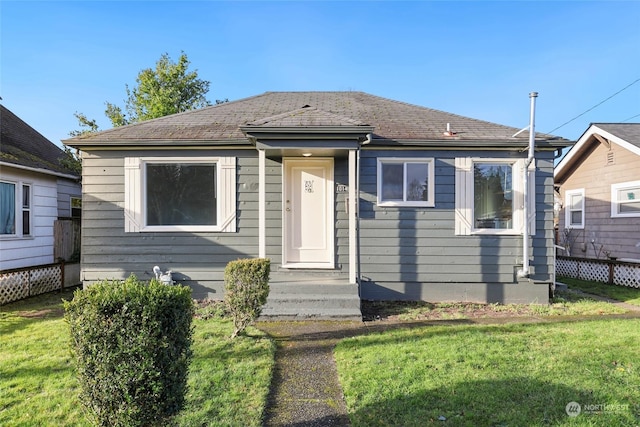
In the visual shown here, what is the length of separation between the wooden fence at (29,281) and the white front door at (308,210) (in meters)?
5.62

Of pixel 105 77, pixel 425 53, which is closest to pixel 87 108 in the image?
pixel 105 77

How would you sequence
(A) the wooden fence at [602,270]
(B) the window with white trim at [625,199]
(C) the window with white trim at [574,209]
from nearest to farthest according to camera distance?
1. (A) the wooden fence at [602,270]
2. (B) the window with white trim at [625,199]
3. (C) the window with white trim at [574,209]

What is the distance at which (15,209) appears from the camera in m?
7.48

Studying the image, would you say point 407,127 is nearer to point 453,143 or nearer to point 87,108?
point 453,143

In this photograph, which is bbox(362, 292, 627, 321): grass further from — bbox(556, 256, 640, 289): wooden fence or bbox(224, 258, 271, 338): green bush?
bbox(556, 256, 640, 289): wooden fence

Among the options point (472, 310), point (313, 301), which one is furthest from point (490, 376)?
point (472, 310)

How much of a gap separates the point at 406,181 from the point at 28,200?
858cm

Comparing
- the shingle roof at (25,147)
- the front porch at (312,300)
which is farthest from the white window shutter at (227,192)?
the shingle roof at (25,147)

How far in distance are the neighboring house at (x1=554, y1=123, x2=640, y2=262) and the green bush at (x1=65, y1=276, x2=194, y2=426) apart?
11.9 metres

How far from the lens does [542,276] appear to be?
672cm

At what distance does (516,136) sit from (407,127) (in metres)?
2.12

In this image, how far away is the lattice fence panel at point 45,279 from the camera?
7.42m

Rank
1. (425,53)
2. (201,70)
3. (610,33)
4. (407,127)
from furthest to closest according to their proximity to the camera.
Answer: (201,70)
(425,53)
(610,33)
(407,127)

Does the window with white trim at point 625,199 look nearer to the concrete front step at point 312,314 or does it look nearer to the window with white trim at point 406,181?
the window with white trim at point 406,181
